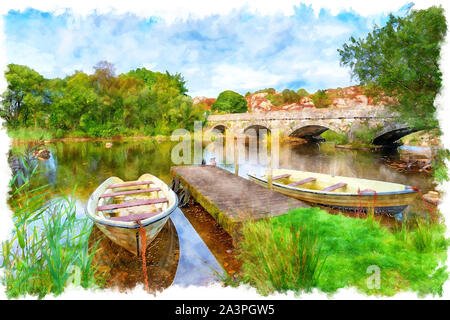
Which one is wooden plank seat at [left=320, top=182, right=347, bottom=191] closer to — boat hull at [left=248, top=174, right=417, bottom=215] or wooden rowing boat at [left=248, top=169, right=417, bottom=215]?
wooden rowing boat at [left=248, top=169, right=417, bottom=215]

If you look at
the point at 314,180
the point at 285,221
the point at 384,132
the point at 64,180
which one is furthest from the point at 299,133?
the point at 285,221

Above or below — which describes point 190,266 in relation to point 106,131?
below

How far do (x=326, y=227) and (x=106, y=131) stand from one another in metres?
37.1

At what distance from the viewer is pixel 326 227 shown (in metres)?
4.25

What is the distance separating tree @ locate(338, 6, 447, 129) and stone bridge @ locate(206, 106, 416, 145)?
489 centimetres

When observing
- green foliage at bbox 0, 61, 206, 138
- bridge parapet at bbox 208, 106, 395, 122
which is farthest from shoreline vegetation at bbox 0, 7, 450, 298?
green foliage at bbox 0, 61, 206, 138

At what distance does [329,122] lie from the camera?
24875mm

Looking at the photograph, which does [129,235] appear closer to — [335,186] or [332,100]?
[335,186]

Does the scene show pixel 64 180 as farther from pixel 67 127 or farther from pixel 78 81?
pixel 78 81

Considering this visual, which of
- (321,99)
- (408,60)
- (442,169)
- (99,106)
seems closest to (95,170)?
(408,60)

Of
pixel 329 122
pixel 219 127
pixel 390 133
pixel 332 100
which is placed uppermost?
pixel 332 100

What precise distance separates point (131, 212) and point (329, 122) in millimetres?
22850

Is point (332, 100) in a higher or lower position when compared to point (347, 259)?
higher

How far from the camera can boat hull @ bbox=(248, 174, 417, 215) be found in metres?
6.41
